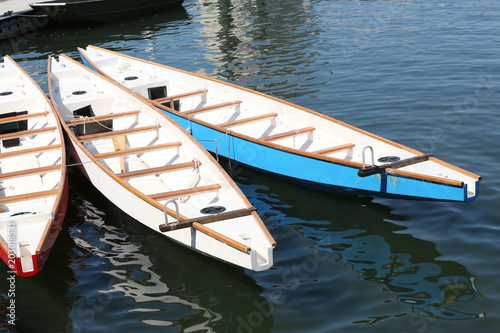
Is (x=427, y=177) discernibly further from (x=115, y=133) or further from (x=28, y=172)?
(x=28, y=172)

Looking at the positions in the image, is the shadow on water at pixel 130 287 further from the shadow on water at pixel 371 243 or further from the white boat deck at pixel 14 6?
the white boat deck at pixel 14 6

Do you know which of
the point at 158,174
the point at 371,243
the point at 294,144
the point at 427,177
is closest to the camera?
the point at 427,177

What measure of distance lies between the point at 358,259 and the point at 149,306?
118 inches

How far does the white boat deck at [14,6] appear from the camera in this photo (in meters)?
25.7

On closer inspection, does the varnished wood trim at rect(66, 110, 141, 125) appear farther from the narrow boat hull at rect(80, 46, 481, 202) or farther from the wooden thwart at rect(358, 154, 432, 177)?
the wooden thwart at rect(358, 154, 432, 177)

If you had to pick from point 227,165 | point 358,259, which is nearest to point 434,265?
point 358,259

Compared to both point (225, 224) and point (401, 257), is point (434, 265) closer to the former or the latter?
point (401, 257)

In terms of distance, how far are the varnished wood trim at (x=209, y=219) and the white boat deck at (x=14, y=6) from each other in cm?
2090

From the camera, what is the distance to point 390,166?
8.94 m

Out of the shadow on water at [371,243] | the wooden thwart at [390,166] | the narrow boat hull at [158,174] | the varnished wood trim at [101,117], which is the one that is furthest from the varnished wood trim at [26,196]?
the wooden thwart at [390,166]

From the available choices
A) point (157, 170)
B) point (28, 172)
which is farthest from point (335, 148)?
point (28, 172)

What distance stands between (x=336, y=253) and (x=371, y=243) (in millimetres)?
608

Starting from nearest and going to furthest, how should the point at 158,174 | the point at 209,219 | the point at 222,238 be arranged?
the point at 222,238 < the point at 209,219 < the point at 158,174

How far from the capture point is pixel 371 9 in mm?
23047
